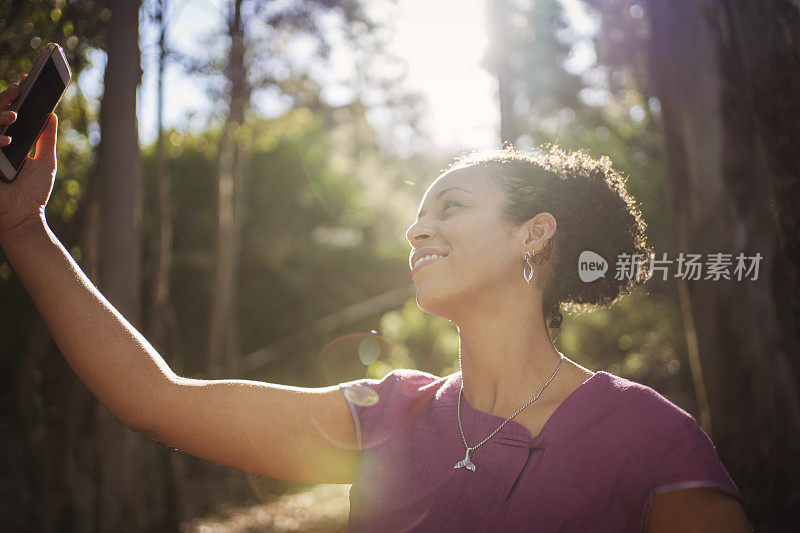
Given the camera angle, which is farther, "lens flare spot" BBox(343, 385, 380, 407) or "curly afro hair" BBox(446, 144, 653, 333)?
"curly afro hair" BBox(446, 144, 653, 333)

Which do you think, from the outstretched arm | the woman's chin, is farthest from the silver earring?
the outstretched arm

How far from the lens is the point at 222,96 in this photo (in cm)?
1001

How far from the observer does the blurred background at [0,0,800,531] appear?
370 centimetres

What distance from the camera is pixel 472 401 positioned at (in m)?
2.18

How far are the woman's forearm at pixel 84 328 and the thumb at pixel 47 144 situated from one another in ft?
0.70

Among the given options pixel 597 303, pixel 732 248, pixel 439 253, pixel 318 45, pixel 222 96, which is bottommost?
pixel 732 248

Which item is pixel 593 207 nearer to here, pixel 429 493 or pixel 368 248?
pixel 429 493

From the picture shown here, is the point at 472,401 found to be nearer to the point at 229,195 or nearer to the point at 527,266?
the point at 527,266

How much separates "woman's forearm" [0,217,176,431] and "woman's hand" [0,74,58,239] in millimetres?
29

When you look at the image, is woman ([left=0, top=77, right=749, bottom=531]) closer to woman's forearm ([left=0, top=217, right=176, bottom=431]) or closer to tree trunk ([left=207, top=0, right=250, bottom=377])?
woman's forearm ([left=0, top=217, right=176, bottom=431])

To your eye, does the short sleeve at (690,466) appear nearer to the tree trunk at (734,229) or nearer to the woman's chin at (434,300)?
the woman's chin at (434,300)

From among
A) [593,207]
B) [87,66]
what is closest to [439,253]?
[593,207]

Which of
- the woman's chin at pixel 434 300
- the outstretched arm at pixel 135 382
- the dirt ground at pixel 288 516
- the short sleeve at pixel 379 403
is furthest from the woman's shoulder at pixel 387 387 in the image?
the dirt ground at pixel 288 516

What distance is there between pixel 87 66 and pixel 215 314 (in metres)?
7.03
